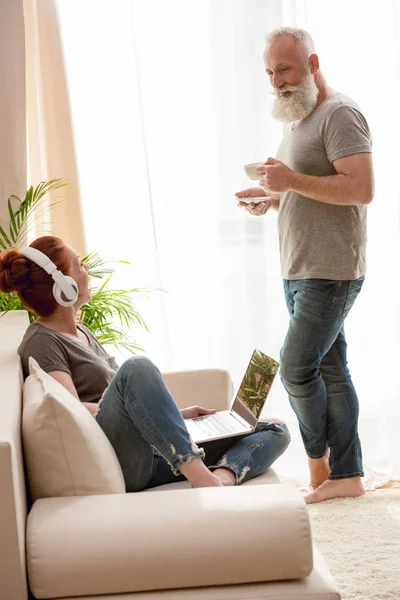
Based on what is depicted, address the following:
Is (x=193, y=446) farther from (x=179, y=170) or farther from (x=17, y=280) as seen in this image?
(x=179, y=170)

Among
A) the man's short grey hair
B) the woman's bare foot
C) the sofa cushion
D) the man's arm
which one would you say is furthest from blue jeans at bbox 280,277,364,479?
the sofa cushion

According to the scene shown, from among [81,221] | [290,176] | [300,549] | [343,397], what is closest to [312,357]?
[343,397]

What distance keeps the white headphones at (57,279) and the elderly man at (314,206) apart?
92 cm

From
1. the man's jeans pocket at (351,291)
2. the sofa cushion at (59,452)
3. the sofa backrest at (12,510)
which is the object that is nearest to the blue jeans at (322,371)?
the man's jeans pocket at (351,291)

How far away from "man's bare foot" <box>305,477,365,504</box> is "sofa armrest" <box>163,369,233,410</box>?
680 millimetres

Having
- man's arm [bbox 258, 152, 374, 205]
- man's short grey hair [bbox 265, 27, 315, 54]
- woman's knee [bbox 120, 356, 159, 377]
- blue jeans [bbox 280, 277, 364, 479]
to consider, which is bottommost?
blue jeans [bbox 280, 277, 364, 479]

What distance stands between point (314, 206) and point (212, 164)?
0.80 meters

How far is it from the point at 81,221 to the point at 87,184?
0.72ft

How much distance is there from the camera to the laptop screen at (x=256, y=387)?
2213mm

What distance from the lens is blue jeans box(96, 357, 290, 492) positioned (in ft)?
5.86

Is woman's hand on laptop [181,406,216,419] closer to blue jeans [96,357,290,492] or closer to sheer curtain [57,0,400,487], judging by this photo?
blue jeans [96,357,290,492]

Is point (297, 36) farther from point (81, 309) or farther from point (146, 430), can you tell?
point (146, 430)

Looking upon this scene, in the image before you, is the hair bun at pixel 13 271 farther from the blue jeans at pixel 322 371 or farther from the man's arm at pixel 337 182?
the blue jeans at pixel 322 371

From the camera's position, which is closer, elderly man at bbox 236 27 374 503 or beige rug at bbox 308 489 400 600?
beige rug at bbox 308 489 400 600
